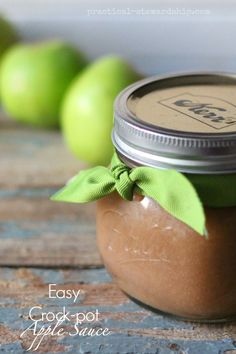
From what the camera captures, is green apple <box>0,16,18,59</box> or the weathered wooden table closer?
the weathered wooden table

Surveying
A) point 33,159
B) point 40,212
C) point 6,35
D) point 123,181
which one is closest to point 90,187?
point 123,181

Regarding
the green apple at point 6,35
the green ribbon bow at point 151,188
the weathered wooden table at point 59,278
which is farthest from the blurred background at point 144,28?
the green ribbon bow at point 151,188

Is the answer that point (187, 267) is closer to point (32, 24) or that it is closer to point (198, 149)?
point (198, 149)

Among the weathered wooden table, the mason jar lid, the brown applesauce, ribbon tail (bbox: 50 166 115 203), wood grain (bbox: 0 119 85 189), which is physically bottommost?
the weathered wooden table

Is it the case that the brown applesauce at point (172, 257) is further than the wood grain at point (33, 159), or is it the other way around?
the wood grain at point (33, 159)

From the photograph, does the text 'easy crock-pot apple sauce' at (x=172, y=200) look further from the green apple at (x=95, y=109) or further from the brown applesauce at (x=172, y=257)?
the green apple at (x=95, y=109)

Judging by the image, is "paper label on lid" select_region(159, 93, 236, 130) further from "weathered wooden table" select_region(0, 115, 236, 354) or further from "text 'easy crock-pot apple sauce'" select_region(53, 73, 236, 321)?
"weathered wooden table" select_region(0, 115, 236, 354)

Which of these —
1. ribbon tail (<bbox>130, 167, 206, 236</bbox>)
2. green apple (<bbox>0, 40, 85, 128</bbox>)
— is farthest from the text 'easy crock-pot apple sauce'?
green apple (<bbox>0, 40, 85, 128</bbox>)
